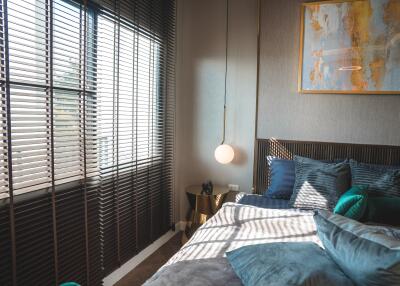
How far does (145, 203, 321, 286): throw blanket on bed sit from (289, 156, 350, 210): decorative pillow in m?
0.45

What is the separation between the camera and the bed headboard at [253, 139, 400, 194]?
2.78 meters

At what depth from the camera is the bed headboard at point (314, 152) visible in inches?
109

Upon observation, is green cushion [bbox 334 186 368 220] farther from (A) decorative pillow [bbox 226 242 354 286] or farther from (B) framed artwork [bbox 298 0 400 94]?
(B) framed artwork [bbox 298 0 400 94]

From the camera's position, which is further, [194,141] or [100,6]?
[194,141]

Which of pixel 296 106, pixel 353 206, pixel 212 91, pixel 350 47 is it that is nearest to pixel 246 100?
pixel 212 91

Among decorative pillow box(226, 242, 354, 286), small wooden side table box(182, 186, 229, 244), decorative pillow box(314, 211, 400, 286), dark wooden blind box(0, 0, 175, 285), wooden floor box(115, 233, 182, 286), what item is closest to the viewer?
decorative pillow box(314, 211, 400, 286)

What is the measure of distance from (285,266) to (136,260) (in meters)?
1.93

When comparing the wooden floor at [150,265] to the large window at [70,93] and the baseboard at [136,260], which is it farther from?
the large window at [70,93]

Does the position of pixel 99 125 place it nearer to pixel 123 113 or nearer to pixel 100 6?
pixel 123 113

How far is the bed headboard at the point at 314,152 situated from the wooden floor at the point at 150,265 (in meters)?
1.04

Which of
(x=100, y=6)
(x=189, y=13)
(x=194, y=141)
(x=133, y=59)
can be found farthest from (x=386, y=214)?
(x=189, y=13)

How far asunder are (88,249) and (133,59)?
4.99 ft

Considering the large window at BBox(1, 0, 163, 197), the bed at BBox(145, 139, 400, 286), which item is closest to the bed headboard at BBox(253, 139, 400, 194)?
the bed at BBox(145, 139, 400, 286)

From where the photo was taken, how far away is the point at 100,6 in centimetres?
218
